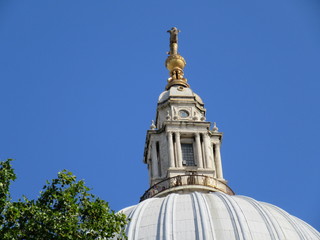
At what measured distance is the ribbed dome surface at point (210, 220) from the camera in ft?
206

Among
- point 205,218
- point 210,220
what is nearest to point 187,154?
point 205,218

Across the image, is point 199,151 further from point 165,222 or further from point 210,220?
point 165,222

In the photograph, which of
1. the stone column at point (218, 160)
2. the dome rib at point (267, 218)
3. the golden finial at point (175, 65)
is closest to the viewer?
the dome rib at point (267, 218)

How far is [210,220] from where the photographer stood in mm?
64125

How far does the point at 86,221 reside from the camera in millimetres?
40938

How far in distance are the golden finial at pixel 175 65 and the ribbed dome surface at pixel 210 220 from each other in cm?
1870

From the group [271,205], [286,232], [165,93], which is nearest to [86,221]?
[286,232]

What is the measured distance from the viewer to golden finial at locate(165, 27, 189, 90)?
8694cm

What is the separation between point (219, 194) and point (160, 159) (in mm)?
10226

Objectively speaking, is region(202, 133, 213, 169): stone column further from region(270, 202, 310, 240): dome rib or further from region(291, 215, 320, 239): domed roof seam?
region(291, 215, 320, 239): domed roof seam

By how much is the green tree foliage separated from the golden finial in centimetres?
4506

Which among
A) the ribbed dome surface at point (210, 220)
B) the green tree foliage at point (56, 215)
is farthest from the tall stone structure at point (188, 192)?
the green tree foliage at point (56, 215)

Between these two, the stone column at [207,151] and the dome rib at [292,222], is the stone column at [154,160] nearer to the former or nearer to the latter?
the stone column at [207,151]

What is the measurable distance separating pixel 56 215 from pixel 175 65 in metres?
49.5
